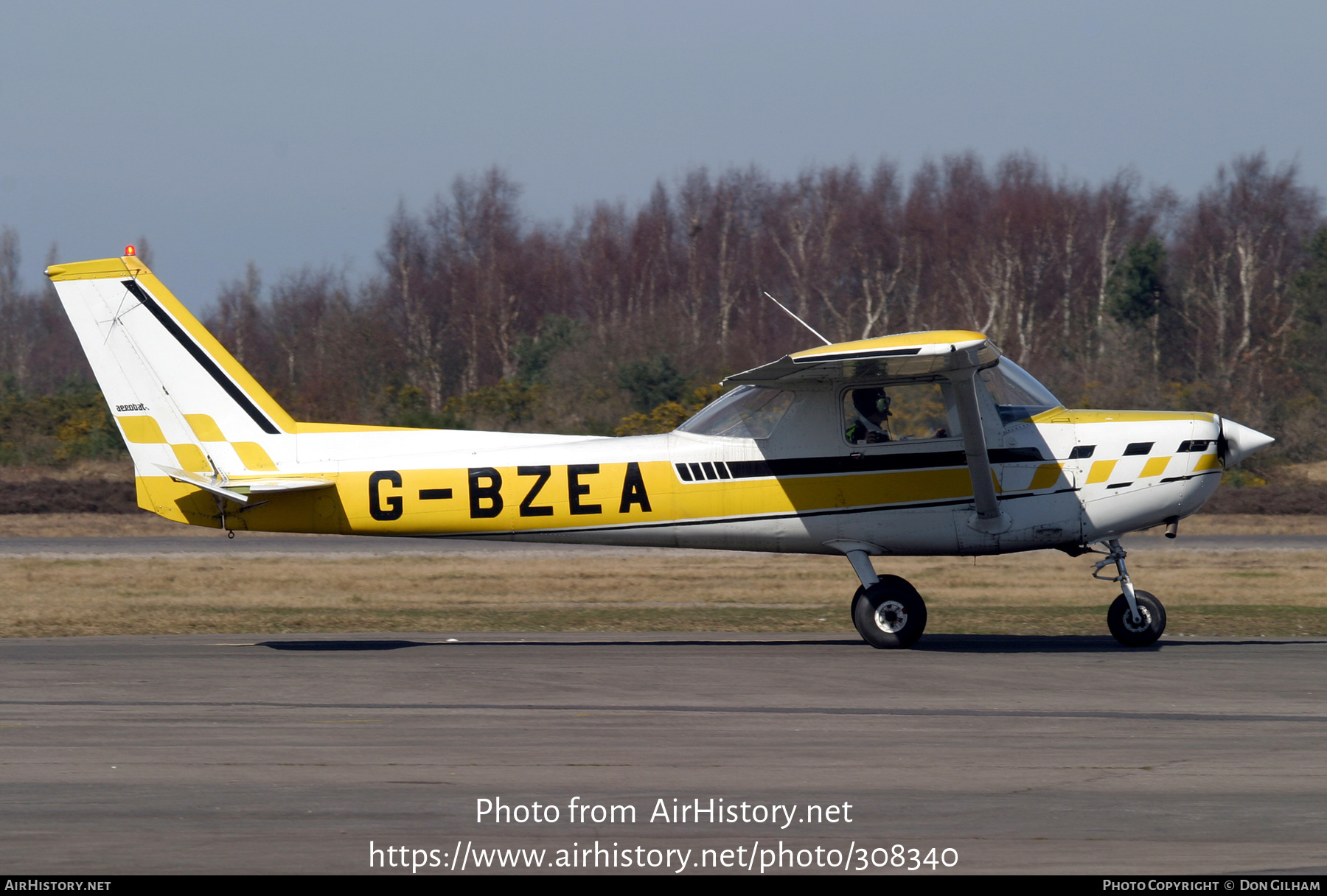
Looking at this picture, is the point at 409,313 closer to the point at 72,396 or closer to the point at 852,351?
the point at 72,396

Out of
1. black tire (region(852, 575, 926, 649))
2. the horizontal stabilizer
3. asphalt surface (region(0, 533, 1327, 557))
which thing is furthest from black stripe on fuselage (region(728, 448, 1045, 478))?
asphalt surface (region(0, 533, 1327, 557))

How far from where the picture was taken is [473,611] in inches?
633

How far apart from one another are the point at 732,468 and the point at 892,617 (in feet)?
6.56

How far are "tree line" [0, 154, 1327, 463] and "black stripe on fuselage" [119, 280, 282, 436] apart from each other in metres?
25.1

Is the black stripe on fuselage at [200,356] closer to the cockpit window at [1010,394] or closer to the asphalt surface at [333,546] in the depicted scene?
the cockpit window at [1010,394]

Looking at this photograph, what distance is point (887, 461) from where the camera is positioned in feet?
38.3

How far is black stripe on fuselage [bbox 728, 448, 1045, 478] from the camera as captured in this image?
38.2 feet

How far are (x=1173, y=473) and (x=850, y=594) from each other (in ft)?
22.4

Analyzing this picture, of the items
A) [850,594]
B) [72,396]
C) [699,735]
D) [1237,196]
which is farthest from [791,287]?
[699,735]

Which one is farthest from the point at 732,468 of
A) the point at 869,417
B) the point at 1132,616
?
the point at 1132,616

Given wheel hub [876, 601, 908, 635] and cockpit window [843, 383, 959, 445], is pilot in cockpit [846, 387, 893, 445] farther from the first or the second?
wheel hub [876, 601, 908, 635]

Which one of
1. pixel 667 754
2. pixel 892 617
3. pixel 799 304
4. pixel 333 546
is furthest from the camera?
pixel 799 304

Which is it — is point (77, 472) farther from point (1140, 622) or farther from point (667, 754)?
point (667, 754)

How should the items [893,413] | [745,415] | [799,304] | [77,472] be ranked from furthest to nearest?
[799,304]
[77,472]
[745,415]
[893,413]
